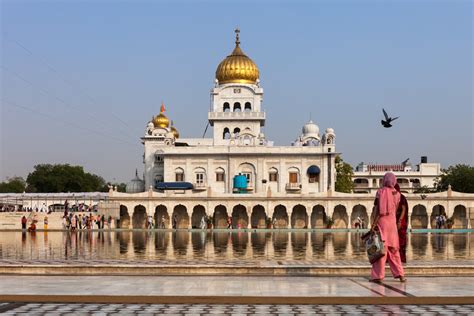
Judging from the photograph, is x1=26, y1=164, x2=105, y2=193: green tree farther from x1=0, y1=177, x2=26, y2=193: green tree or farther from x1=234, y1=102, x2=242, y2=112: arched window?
x1=234, y1=102, x2=242, y2=112: arched window

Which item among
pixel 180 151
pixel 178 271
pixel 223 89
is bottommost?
pixel 178 271

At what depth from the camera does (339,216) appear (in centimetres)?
5684

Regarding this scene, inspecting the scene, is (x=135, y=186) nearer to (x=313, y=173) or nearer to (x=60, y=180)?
(x=313, y=173)

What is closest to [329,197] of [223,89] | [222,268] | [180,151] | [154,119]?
[180,151]

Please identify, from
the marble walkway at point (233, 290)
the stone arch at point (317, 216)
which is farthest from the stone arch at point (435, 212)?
the marble walkway at point (233, 290)

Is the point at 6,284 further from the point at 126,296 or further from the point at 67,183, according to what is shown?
the point at 67,183

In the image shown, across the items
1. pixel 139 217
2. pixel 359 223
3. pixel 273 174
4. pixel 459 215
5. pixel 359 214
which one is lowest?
pixel 359 223

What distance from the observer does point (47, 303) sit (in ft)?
34.8

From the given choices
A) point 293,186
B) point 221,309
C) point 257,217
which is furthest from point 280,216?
point 221,309

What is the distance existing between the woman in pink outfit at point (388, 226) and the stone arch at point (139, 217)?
144 feet

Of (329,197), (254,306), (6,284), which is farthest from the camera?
(329,197)

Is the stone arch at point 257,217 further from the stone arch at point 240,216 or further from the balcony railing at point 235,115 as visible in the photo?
the balcony railing at point 235,115

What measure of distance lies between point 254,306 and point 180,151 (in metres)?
55.0

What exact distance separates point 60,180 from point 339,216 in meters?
54.7
